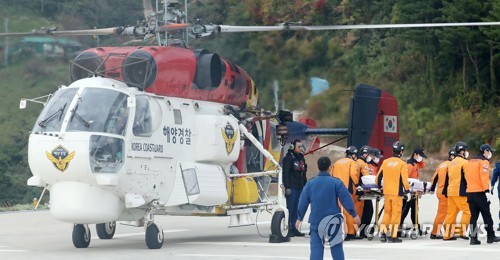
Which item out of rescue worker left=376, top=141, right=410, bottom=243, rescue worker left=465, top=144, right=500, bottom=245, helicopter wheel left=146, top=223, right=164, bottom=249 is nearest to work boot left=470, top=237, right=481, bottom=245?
rescue worker left=465, top=144, right=500, bottom=245

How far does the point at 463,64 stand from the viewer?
36188 millimetres

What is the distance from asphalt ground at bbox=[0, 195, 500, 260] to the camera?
51.7 feet

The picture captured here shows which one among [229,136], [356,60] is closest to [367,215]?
[229,136]

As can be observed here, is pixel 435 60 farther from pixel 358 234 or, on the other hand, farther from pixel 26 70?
pixel 358 234

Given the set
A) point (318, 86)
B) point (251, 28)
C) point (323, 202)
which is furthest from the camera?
point (318, 86)

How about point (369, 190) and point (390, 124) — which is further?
point (390, 124)

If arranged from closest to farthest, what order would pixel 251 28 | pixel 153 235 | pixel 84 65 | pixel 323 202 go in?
pixel 323 202 < pixel 251 28 < pixel 153 235 < pixel 84 65

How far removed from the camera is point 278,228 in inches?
705

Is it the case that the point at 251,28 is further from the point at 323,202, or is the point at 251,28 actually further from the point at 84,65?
the point at 323,202

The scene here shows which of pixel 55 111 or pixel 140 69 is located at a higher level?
pixel 140 69

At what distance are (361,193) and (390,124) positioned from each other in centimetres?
348

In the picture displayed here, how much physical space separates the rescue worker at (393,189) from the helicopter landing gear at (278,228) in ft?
5.48

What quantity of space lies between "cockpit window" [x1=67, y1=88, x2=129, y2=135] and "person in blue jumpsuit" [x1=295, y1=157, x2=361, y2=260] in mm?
4276

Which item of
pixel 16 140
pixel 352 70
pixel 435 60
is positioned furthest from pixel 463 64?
pixel 16 140
